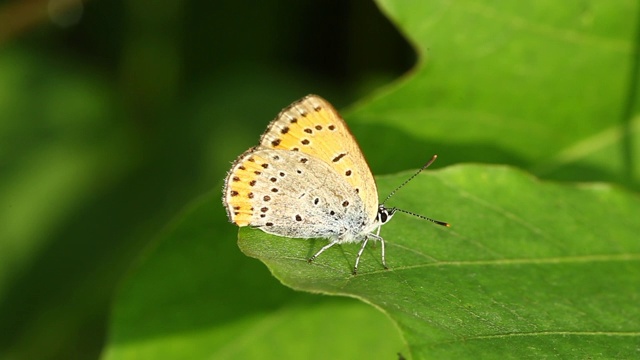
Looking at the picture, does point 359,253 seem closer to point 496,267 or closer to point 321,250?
point 321,250

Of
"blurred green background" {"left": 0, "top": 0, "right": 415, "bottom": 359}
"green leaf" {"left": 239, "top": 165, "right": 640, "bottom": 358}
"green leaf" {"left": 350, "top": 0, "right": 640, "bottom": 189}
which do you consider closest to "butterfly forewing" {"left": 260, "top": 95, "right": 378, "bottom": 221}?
"green leaf" {"left": 239, "top": 165, "right": 640, "bottom": 358}

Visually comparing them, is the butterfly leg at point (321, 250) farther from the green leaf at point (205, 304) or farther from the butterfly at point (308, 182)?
the green leaf at point (205, 304)

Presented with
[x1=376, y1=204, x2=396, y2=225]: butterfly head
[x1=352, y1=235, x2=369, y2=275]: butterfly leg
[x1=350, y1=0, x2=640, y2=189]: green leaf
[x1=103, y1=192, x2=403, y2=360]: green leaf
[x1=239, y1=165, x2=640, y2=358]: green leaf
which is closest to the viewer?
[x1=239, y1=165, x2=640, y2=358]: green leaf

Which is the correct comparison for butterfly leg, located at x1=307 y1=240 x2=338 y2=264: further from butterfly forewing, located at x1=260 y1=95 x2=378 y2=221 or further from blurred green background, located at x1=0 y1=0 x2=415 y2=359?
blurred green background, located at x1=0 y1=0 x2=415 y2=359

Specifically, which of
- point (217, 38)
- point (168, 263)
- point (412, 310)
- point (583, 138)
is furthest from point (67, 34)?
point (412, 310)

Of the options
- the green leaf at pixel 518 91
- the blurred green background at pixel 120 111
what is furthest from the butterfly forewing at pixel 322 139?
the blurred green background at pixel 120 111

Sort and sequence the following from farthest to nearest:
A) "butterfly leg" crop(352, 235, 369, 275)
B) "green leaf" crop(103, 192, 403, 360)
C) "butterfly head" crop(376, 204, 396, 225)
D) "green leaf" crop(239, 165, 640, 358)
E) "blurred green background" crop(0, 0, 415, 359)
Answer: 1. "blurred green background" crop(0, 0, 415, 359)
2. "green leaf" crop(103, 192, 403, 360)
3. "butterfly head" crop(376, 204, 396, 225)
4. "butterfly leg" crop(352, 235, 369, 275)
5. "green leaf" crop(239, 165, 640, 358)
